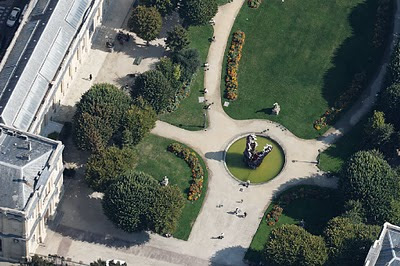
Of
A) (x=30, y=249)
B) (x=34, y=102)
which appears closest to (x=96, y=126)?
(x=34, y=102)

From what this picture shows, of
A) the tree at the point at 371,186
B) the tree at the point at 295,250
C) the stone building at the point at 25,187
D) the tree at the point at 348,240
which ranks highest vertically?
the tree at the point at 371,186

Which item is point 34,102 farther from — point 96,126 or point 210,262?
point 210,262

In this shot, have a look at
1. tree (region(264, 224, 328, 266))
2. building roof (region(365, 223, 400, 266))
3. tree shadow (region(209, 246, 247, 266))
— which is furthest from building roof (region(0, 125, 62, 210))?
building roof (region(365, 223, 400, 266))

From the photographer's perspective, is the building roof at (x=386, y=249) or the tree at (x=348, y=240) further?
the tree at (x=348, y=240)

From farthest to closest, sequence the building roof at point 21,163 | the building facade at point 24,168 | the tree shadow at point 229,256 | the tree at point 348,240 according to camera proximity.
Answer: the tree shadow at point 229,256, the tree at point 348,240, the building facade at point 24,168, the building roof at point 21,163

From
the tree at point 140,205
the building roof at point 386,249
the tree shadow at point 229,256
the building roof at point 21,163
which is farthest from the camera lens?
the tree shadow at point 229,256

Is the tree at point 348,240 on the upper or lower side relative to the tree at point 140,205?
upper

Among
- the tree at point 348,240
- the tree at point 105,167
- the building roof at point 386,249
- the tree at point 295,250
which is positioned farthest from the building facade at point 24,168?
the building roof at point 386,249

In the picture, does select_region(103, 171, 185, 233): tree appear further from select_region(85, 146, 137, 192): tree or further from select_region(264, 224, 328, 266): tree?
select_region(264, 224, 328, 266): tree

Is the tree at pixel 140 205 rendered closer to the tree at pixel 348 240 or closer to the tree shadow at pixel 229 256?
the tree shadow at pixel 229 256
